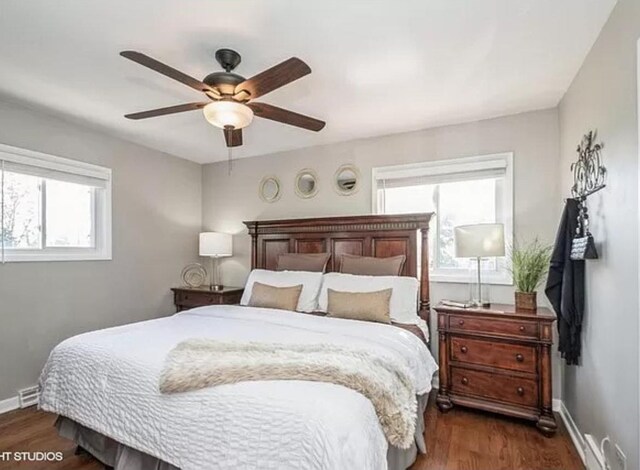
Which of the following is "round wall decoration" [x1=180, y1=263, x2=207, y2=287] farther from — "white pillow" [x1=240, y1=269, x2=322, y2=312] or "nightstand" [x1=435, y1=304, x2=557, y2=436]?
"nightstand" [x1=435, y1=304, x2=557, y2=436]

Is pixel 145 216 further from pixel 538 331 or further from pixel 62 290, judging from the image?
pixel 538 331

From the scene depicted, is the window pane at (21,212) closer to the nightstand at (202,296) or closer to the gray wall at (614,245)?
the nightstand at (202,296)

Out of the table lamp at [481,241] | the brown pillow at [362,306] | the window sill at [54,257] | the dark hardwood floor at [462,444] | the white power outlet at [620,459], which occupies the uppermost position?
the table lamp at [481,241]

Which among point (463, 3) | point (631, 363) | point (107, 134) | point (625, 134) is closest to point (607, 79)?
point (625, 134)

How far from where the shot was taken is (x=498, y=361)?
2.73 meters

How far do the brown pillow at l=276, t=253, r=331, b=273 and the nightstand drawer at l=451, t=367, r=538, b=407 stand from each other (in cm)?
149

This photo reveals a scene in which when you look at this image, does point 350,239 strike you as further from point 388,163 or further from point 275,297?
point 275,297

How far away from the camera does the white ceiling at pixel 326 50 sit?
1.82 metres

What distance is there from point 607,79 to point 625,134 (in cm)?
42

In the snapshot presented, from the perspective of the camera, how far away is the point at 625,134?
170 cm

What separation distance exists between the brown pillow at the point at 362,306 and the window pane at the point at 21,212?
261 centimetres

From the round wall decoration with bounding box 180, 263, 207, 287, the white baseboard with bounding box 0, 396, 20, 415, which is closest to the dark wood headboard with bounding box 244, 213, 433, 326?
the round wall decoration with bounding box 180, 263, 207, 287

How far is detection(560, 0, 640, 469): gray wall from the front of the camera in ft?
5.32

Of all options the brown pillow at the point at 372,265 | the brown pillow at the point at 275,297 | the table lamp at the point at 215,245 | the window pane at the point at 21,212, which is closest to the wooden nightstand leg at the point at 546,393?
the brown pillow at the point at 372,265
